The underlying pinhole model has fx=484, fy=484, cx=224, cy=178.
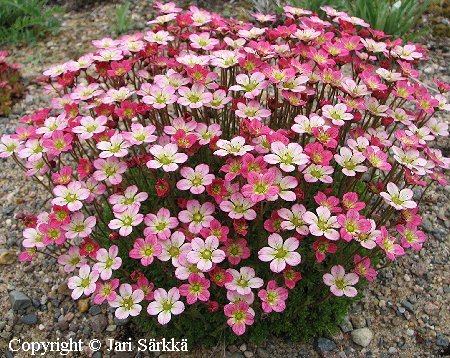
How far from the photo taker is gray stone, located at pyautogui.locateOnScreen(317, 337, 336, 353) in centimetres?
270

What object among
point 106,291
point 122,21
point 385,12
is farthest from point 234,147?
point 122,21

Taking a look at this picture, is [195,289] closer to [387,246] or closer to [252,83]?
[387,246]

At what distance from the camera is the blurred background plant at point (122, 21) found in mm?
5027

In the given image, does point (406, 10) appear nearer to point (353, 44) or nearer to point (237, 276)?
point (353, 44)

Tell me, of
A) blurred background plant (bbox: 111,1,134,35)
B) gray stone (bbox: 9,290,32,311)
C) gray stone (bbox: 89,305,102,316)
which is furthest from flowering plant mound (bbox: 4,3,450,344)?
blurred background plant (bbox: 111,1,134,35)

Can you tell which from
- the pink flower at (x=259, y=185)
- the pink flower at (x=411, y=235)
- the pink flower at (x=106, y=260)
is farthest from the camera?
the pink flower at (x=411, y=235)

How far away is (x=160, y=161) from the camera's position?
2369 mm

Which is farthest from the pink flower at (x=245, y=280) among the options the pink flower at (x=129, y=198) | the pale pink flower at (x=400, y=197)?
the pale pink flower at (x=400, y=197)

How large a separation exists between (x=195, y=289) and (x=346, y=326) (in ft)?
3.59

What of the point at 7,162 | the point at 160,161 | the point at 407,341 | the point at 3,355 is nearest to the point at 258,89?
the point at 160,161

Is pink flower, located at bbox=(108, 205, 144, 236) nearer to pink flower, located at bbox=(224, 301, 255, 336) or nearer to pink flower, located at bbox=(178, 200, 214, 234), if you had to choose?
pink flower, located at bbox=(178, 200, 214, 234)

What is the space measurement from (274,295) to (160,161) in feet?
2.78

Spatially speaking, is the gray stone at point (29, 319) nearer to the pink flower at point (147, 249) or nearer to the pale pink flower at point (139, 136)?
the pink flower at point (147, 249)

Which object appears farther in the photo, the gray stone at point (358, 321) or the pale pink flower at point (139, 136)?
the gray stone at point (358, 321)
